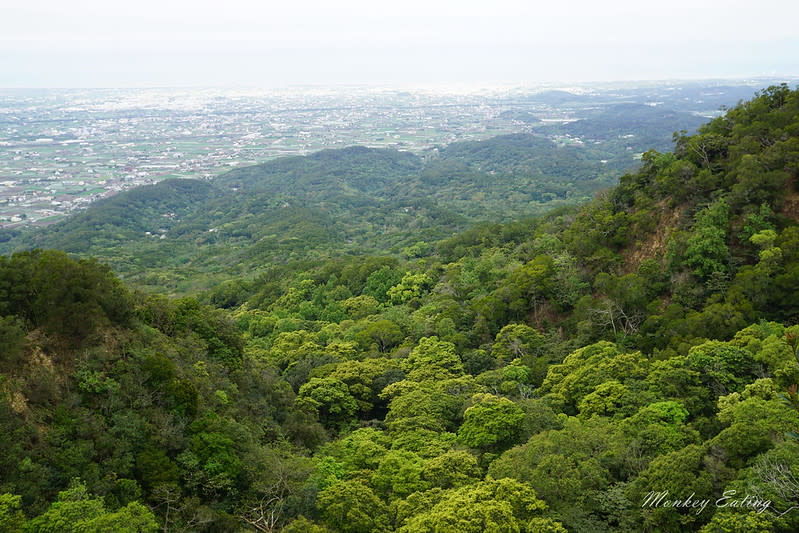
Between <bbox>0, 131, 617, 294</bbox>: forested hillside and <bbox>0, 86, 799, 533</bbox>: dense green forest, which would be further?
<bbox>0, 131, 617, 294</bbox>: forested hillside

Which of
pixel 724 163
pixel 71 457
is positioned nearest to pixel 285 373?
pixel 71 457

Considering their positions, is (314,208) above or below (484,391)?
below

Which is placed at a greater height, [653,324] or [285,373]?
[653,324]

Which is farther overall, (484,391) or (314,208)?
(314,208)

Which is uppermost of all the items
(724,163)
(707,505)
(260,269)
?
(724,163)

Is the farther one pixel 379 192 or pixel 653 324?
pixel 379 192

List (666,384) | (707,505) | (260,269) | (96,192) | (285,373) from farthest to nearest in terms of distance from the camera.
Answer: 1. (96,192)
2. (260,269)
3. (285,373)
4. (666,384)
5. (707,505)

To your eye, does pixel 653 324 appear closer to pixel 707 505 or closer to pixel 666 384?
pixel 666 384

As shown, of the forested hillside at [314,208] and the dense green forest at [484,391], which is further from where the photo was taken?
the forested hillside at [314,208]
